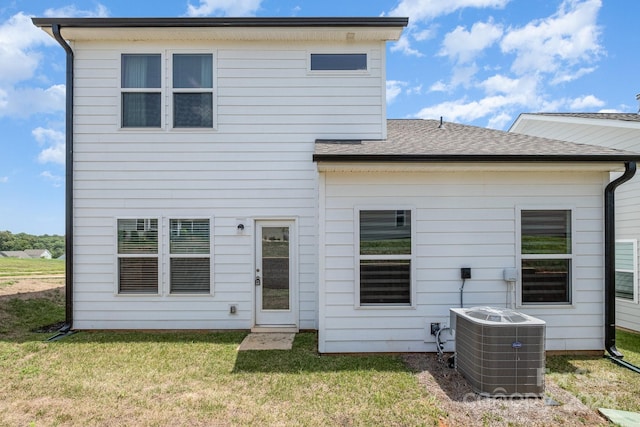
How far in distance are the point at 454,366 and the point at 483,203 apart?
2259mm

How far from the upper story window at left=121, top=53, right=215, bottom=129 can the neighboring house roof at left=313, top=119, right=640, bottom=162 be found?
2332 mm

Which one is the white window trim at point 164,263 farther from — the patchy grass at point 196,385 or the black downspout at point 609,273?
the black downspout at point 609,273

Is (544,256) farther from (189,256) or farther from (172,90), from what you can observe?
(172,90)

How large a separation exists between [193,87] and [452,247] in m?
5.17

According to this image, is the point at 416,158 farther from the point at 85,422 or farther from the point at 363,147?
the point at 85,422

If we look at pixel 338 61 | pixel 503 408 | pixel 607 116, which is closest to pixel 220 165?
pixel 338 61

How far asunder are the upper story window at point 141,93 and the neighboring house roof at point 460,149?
10.3 feet

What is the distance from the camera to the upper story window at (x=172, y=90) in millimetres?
6082

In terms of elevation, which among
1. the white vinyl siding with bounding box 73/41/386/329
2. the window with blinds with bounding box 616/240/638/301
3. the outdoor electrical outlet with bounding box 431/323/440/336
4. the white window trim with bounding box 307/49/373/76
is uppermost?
the white window trim with bounding box 307/49/373/76

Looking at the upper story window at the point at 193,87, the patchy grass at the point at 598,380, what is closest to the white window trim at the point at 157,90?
the upper story window at the point at 193,87

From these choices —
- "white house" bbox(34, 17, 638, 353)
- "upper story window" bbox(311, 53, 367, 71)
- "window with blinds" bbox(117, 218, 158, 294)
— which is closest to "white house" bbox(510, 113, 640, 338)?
"white house" bbox(34, 17, 638, 353)

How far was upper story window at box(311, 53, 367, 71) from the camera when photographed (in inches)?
239

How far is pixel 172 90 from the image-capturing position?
239 inches

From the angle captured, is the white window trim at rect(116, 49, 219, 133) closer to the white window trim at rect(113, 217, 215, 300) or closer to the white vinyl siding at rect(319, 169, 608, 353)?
the white window trim at rect(113, 217, 215, 300)
